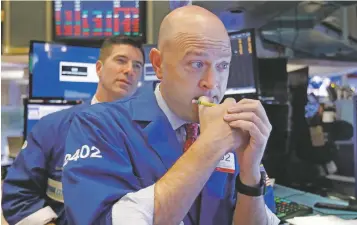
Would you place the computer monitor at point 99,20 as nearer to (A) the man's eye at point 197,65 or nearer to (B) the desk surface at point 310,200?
A: (B) the desk surface at point 310,200

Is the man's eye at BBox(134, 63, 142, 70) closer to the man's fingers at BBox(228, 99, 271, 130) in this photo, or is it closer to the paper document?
the paper document

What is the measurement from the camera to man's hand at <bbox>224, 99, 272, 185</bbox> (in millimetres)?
937

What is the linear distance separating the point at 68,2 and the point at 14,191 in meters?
1.73

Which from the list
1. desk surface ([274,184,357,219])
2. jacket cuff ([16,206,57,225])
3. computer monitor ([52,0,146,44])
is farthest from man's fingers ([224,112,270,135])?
computer monitor ([52,0,146,44])

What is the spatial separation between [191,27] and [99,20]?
86.9 inches

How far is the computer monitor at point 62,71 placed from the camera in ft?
8.77

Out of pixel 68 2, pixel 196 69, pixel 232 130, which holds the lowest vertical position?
pixel 232 130

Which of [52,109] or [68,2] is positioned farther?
[68,2]

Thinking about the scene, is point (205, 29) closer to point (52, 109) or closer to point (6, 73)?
point (52, 109)

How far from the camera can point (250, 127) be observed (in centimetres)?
94

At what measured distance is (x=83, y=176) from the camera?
3.18 feet

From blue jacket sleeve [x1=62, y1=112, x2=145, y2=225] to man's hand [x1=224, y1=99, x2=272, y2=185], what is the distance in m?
0.26

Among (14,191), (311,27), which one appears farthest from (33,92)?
(311,27)

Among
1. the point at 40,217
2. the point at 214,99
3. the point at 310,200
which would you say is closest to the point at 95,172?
the point at 214,99
